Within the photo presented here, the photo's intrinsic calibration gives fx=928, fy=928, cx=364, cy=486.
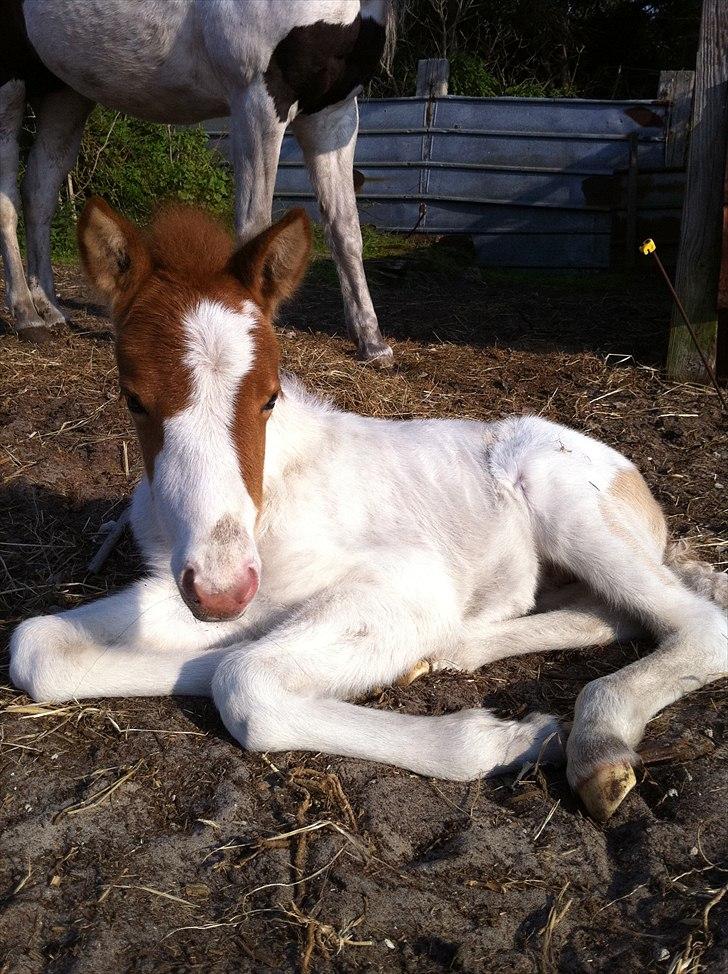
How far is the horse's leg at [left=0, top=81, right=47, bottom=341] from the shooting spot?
6.61 meters

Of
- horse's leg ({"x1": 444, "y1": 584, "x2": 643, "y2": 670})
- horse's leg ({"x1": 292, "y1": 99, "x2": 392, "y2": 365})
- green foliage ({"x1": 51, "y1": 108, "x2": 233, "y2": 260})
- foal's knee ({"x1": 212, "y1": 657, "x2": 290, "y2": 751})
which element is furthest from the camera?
green foliage ({"x1": 51, "y1": 108, "x2": 233, "y2": 260})

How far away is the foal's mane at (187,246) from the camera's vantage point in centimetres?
291

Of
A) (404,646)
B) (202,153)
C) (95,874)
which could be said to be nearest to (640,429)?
(404,646)

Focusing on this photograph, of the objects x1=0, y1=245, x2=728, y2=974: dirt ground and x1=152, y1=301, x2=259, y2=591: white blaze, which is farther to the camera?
x1=152, y1=301, x2=259, y2=591: white blaze

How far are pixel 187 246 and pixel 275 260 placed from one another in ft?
0.93

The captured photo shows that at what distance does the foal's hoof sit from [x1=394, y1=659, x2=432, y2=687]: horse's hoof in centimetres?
81

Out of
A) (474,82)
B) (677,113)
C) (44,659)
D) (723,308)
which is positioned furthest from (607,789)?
(474,82)

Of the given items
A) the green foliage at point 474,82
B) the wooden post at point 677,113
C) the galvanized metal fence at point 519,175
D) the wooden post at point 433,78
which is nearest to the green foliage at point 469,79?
the green foliage at point 474,82

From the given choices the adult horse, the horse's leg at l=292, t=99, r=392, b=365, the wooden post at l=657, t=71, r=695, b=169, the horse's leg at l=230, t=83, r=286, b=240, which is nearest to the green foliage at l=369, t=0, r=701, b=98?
the wooden post at l=657, t=71, r=695, b=169

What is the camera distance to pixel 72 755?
2730mm

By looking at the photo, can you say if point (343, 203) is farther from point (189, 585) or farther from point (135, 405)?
point (189, 585)

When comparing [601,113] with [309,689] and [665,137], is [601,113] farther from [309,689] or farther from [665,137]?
[309,689]

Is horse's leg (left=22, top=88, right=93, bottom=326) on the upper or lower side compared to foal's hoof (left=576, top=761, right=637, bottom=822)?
upper

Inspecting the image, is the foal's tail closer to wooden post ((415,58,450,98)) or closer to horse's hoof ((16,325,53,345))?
horse's hoof ((16,325,53,345))
